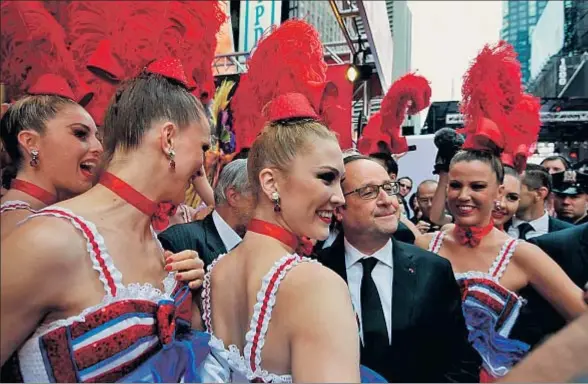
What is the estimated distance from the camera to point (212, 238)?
7.70 feet

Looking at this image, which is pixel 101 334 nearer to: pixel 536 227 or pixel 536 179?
pixel 536 227

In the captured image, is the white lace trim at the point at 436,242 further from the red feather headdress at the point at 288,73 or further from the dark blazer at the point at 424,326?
the red feather headdress at the point at 288,73

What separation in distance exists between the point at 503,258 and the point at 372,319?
743 mm

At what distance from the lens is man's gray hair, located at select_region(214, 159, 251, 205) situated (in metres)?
2.28

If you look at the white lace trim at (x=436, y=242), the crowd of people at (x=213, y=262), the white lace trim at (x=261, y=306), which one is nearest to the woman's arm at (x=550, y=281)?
the crowd of people at (x=213, y=262)

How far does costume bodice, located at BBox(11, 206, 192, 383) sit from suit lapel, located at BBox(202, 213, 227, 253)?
3.68 ft

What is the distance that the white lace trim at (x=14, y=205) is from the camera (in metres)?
1.07

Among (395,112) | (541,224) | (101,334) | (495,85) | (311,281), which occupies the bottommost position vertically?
(541,224)

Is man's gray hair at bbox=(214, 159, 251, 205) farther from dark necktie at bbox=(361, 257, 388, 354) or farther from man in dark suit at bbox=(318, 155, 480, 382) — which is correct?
dark necktie at bbox=(361, 257, 388, 354)

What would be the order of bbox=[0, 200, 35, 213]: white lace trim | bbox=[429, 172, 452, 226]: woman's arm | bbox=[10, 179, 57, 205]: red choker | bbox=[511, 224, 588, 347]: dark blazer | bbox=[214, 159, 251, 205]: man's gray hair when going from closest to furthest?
bbox=[0, 200, 35, 213]: white lace trim < bbox=[10, 179, 57, 205]: red choker < bbox=[511, 224, 588, 347]: dark blazer < bbox=[214, 159, 251, 205]: man's gray hair < bbox=[429, 172, 452, 226]: woman's arm

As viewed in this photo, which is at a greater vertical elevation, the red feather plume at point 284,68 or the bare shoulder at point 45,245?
the red feather plume at point 284,68

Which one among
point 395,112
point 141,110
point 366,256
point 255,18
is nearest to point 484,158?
point 366,256

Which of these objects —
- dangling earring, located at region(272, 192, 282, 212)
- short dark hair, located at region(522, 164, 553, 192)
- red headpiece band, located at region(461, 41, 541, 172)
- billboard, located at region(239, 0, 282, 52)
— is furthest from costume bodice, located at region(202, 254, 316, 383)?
billboard, located at region(239, 0, 282, 52)

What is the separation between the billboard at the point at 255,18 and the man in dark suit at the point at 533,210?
5.74m
